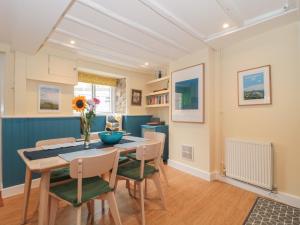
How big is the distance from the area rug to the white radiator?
243 millimetres

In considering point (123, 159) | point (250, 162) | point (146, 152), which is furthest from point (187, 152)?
point (146, 152)

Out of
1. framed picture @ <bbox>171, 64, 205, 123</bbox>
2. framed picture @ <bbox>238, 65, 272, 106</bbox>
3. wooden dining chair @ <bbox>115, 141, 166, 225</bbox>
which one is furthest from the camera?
framed picture @ <bbox>171, 64, 205, 123</bbox>

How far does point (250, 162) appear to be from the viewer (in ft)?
7.95

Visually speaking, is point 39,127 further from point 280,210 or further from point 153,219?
point 280,210

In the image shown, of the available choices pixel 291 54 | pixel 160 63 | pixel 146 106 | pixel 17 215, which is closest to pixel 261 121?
pixel 291 54

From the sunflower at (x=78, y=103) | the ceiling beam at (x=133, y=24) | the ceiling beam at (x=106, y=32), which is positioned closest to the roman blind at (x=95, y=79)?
the ceiling beam at (x=106, y=32)

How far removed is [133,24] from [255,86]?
2.02 meters

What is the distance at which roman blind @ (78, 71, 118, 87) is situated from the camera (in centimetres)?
375

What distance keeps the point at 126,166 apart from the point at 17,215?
4.51 feet

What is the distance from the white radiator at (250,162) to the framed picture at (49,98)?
3222 mm

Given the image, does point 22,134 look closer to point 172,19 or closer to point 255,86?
Answer: point 172,19

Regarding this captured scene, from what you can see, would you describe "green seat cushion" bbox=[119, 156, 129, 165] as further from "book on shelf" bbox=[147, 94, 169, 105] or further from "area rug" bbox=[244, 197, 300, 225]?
"book on shelf" bbox=[147, 94, 169, 105]

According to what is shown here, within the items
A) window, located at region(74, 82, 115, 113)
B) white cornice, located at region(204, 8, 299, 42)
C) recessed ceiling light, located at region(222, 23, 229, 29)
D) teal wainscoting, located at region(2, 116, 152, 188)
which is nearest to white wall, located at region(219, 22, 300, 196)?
white cornice, located at region(204, 8, 299, 42)

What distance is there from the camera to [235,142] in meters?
2.62
